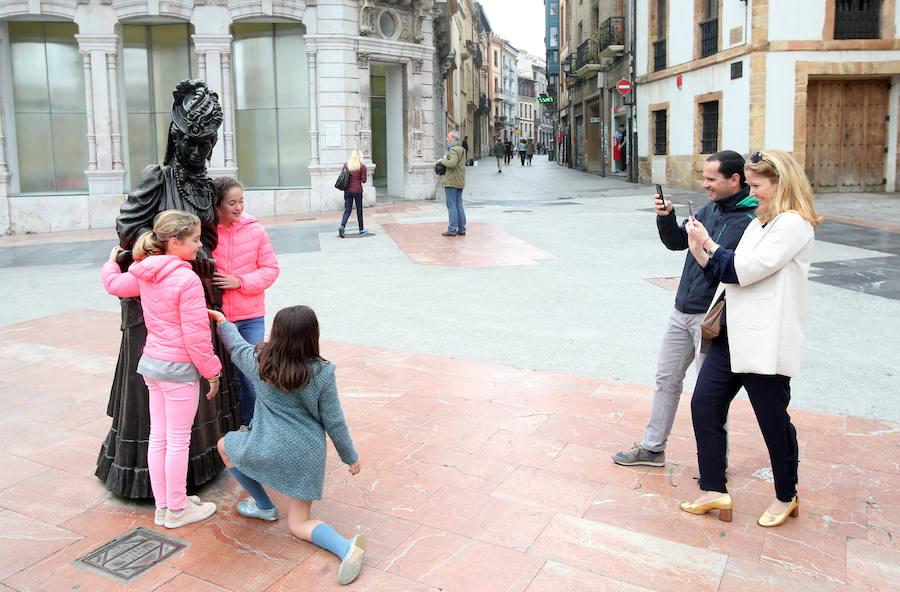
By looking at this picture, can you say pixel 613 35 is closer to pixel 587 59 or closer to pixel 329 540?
pixel 587 59

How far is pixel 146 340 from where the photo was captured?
3594mm

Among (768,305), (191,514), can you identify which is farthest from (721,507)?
(191,514)

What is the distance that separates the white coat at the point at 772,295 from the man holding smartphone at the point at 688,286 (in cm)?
33

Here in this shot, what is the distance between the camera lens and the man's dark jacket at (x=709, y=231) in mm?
3652

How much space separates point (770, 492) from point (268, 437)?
97.2 inches

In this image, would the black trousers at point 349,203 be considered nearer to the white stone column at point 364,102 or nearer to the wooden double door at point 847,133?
the white stone column at point 364,102

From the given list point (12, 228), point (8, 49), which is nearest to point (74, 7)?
point (8, 49)

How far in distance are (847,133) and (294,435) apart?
20.3 metres

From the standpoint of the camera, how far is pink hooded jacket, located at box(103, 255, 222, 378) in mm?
3344

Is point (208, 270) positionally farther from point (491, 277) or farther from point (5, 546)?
point (491, 277)

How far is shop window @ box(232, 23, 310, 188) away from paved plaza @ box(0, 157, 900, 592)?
9890 mm

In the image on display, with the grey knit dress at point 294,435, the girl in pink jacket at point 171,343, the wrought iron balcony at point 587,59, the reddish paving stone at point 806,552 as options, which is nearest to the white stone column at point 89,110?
the girl in pink jacket at point 171,343

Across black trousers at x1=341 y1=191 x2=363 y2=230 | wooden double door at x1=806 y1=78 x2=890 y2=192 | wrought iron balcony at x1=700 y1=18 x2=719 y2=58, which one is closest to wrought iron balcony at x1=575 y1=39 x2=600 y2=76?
wrought iron balcony at x1=700 y1=18 x2=719 y2=58

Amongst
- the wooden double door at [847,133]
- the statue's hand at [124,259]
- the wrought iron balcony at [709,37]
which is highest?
the wrought iron balcony at [709,37]
